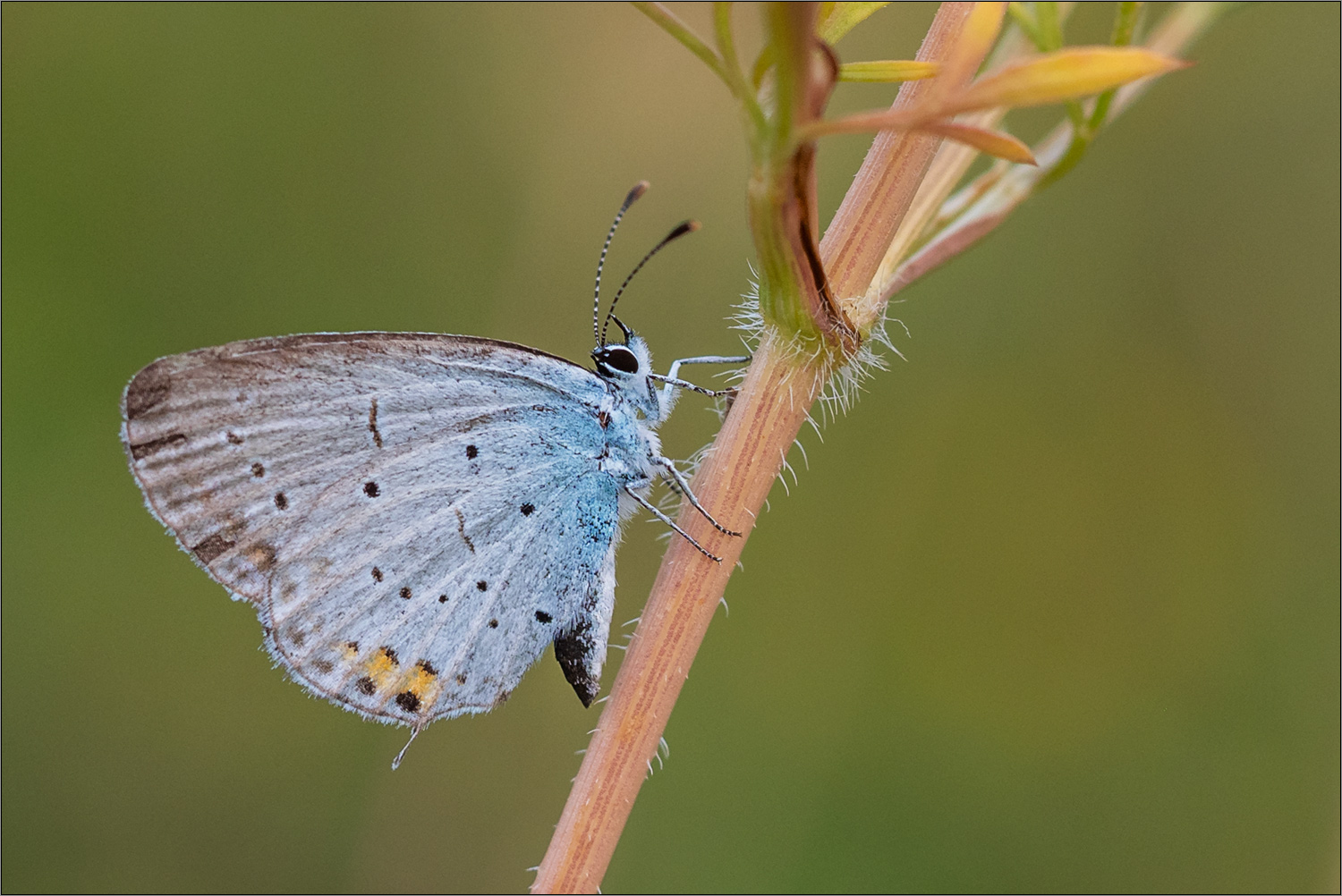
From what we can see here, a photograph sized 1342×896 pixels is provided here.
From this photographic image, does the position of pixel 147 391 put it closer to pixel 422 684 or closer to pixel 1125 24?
pixel 422 684

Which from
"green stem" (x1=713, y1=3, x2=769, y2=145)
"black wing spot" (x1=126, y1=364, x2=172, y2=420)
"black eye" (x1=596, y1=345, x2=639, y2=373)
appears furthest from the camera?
"black eye" (x1=596, y1=345, x2=639, y2=373)

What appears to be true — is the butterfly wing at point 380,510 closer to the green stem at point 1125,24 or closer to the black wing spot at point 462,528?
the black wing spot at point 462,528

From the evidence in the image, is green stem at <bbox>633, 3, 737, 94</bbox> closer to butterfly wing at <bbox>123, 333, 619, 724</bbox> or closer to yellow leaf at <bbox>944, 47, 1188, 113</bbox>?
yellow leaf at <bbox>944, 47, 1188, 113</bbox>

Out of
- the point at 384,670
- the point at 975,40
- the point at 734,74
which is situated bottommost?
the point at 384,670

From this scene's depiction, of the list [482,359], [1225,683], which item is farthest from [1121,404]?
[482,359]

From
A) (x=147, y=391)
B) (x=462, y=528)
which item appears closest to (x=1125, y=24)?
(x=462, y=528)

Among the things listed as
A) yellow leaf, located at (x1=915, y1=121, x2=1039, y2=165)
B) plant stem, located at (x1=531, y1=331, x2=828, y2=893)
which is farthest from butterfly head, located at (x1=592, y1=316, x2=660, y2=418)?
yellow leaf, located at (x1=915, y1=121, x2=1039, y2=165)
